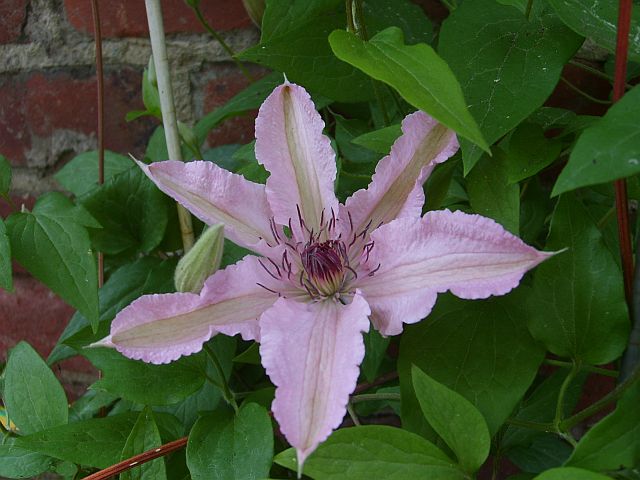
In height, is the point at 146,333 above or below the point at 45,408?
above

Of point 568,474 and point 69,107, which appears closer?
point 568,474

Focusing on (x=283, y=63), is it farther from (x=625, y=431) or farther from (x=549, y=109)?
(x=625, y=431)

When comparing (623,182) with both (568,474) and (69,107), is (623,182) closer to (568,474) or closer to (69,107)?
(568,474)

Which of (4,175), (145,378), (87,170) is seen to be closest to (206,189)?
(145,378)

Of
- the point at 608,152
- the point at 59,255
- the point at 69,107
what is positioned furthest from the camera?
the point at 69,107

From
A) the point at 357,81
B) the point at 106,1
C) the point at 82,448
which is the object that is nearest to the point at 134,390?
the point at 82,448

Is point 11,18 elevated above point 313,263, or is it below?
above
